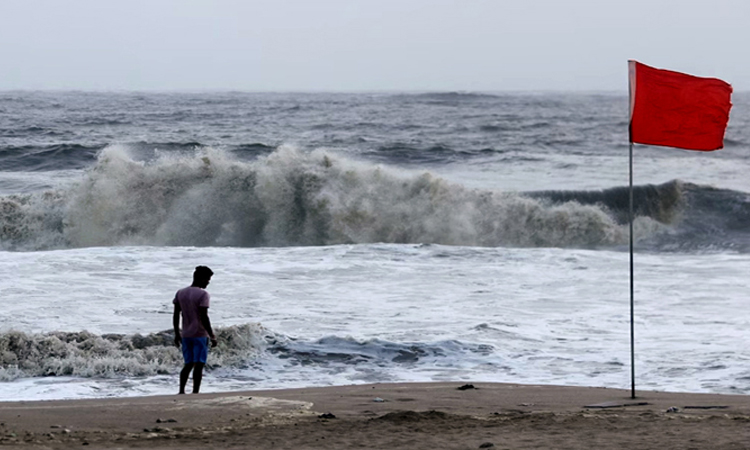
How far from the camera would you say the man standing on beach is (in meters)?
→ 8.07

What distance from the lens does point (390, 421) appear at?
6387mm

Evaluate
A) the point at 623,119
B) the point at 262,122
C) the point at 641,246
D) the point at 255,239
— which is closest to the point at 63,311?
the point at 255,239

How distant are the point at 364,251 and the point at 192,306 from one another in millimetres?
9806

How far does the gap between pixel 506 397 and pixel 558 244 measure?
16.3 metres

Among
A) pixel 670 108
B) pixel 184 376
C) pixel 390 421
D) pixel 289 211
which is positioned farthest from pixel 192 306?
pixel 289 211

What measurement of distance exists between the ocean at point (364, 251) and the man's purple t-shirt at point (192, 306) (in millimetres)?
1096

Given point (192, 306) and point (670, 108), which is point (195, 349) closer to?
point (192, 306)

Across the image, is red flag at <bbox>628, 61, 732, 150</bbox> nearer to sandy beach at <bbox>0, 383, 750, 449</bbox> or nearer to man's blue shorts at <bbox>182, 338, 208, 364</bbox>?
sandy beach at <bbox>0, 383, 750, 449</bbox>

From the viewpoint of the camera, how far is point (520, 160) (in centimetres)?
3366

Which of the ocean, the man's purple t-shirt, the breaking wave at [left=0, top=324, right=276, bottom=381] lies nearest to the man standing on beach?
the man's purple t-shirt

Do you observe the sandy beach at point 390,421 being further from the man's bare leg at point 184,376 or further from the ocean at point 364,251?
the ocean at point 364,251

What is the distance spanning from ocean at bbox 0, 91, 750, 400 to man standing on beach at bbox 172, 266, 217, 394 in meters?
0.89

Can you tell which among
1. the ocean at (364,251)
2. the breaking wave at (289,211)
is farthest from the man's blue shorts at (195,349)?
the breaking wave at (289,211)

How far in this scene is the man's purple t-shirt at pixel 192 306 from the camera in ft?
26.5
